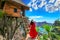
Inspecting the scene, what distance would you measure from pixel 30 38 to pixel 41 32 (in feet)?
0.65

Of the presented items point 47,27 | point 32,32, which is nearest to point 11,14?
point 32,32

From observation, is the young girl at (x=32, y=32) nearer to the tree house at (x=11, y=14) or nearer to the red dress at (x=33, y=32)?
the red dress at (x=33, y=32)

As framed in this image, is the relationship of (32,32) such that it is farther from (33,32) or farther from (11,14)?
(11,14)

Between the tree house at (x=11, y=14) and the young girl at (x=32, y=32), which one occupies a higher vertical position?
the tree house at (x=11, y=14)

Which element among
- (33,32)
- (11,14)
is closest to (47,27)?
(33,32)

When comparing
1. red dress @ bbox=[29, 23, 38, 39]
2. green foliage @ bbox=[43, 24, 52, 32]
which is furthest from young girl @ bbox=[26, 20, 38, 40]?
green foliage @ bbox=[43, 24, 52, 32]

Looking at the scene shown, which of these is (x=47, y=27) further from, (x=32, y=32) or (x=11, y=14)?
(x=11, y=14)

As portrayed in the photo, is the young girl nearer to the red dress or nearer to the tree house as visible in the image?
the red dress

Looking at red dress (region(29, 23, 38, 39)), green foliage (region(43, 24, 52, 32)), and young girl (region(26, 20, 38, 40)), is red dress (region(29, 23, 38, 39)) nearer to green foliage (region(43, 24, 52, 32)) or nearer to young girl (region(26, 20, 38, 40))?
young girl (region(26, 20, 38, 40))

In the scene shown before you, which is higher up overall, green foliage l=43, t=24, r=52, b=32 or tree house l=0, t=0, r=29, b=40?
tree house l=0, t=0, r=29, b=40

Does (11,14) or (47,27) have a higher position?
(11,14)

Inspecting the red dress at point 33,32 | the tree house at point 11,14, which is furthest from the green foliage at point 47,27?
the tree house at point 11,14

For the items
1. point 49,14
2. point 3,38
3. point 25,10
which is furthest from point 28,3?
point 3,38

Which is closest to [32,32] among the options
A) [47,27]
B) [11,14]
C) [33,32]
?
[33,32]
